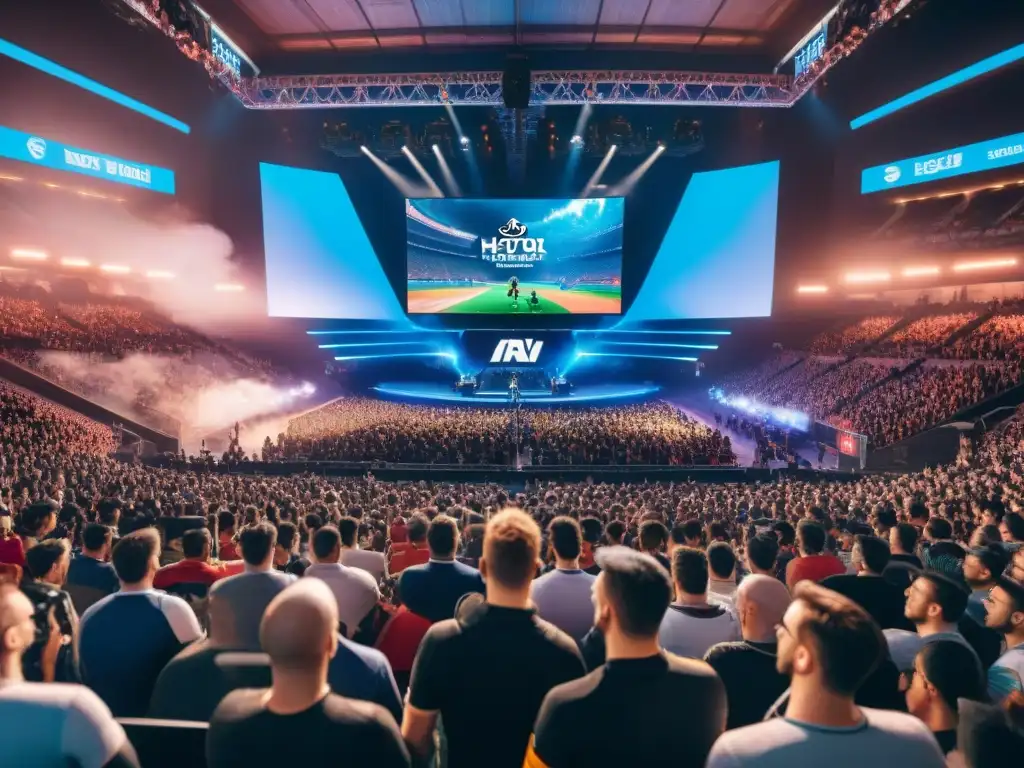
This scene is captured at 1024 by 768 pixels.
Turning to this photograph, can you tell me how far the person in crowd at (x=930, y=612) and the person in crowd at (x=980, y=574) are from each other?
891 mm

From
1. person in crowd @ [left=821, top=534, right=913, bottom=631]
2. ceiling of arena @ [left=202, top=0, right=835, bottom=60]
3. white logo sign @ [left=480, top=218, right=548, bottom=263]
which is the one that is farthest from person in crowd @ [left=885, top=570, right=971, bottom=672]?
white logo sign @ [left=480, top=218, right=548, bottom=263]

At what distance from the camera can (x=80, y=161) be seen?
64.1ft

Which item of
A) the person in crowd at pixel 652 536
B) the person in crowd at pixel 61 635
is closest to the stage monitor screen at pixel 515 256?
the person in crowd at pixel 652 536

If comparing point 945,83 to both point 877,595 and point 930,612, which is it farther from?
point 930,612

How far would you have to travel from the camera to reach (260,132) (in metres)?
26.0

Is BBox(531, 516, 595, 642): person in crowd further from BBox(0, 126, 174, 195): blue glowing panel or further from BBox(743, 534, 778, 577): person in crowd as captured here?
BBox(0, 126, 174, 195): blue glowing panel

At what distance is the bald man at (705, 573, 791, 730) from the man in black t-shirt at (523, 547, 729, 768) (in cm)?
86

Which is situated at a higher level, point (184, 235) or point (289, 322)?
point (184, 235)

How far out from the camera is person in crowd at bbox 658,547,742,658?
2967 millimetres

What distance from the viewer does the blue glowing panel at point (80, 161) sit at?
58.4 ft

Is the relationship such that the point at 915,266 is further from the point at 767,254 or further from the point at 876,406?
the point at 876,406

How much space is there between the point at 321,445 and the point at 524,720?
52.9ft

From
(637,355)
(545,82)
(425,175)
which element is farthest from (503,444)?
(425,175)

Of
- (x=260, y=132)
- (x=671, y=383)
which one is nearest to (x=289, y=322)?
(x=260, y=132)
